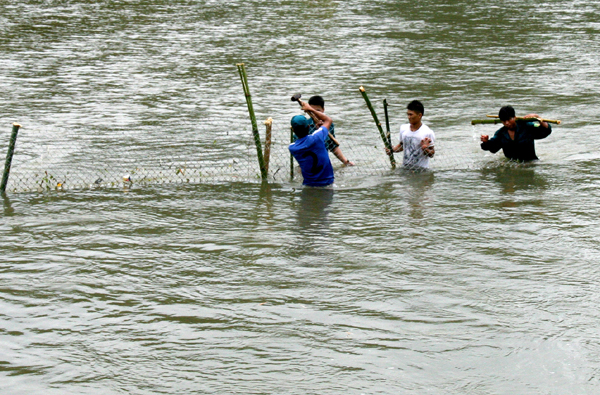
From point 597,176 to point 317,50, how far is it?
633 inches

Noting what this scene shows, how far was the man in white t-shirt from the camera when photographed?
1110cm

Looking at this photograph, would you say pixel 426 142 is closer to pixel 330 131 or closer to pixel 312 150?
pixel 330 131

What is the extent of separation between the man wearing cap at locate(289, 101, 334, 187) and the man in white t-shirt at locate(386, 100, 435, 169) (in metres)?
1.22

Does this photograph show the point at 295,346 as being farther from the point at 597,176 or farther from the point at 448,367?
the point at 597,176

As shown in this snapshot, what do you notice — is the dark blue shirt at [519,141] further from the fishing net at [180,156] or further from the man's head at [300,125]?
the man's head at [300,125]

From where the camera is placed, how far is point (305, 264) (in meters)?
8.05

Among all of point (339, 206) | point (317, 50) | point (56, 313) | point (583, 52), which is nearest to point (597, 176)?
point (339, 206)

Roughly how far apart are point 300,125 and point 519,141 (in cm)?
362

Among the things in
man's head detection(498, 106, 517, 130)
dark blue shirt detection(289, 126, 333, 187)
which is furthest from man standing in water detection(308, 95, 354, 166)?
man's head detection(498, 106, 517, 130)

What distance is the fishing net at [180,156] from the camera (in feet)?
40.0

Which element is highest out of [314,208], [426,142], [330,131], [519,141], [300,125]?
[300,125]

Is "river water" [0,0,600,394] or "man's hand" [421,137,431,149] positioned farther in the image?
"man's hand" [421,137,431,149]

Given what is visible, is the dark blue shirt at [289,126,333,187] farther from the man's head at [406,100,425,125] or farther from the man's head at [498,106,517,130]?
the man's head at [498,106,517,130]

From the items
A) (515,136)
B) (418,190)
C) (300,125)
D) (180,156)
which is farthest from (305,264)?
(180,156)
